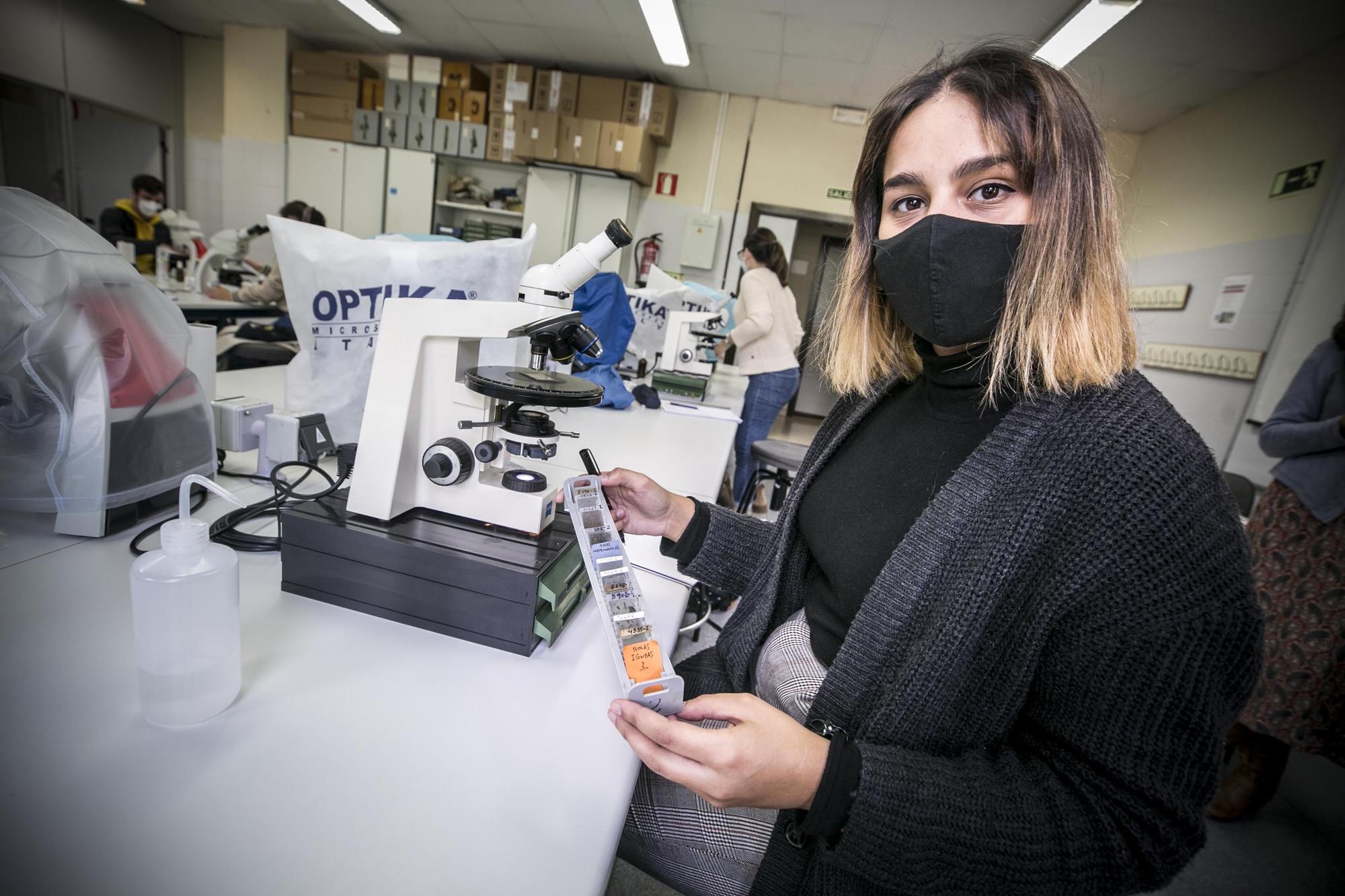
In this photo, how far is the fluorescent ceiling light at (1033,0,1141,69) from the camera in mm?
3217

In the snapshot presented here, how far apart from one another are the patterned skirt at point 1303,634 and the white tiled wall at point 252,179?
7234 millimetres

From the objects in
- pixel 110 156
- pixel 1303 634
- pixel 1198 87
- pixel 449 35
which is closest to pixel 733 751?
pixel 1303 634

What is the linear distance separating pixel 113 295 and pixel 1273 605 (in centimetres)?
261

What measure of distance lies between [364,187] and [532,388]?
19.9 ft

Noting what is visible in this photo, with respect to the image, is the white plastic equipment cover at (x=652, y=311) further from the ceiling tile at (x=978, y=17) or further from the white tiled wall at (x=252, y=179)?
the white tiled wall at (x=252, y=179)

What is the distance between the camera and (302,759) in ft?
1.83

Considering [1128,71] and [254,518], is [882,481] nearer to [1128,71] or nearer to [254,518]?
[254,518]

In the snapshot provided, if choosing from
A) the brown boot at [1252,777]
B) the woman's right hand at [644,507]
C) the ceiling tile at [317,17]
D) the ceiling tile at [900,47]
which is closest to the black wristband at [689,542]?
the woman's right hand at [644,507]

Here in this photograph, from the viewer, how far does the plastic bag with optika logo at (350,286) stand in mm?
1217

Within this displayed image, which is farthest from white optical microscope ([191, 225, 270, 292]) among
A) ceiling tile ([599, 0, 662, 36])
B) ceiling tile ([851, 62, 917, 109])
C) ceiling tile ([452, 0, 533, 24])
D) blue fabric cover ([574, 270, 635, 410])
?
ceiling tile ([851, 62, 917, 109])

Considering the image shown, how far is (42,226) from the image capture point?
2.60 feet

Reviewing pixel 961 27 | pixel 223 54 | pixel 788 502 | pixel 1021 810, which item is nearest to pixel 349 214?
pixel 223 54

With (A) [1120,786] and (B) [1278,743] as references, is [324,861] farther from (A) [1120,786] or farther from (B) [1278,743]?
(B) [1278,743]

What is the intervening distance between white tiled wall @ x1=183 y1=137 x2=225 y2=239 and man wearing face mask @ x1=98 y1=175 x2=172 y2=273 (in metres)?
2.25
